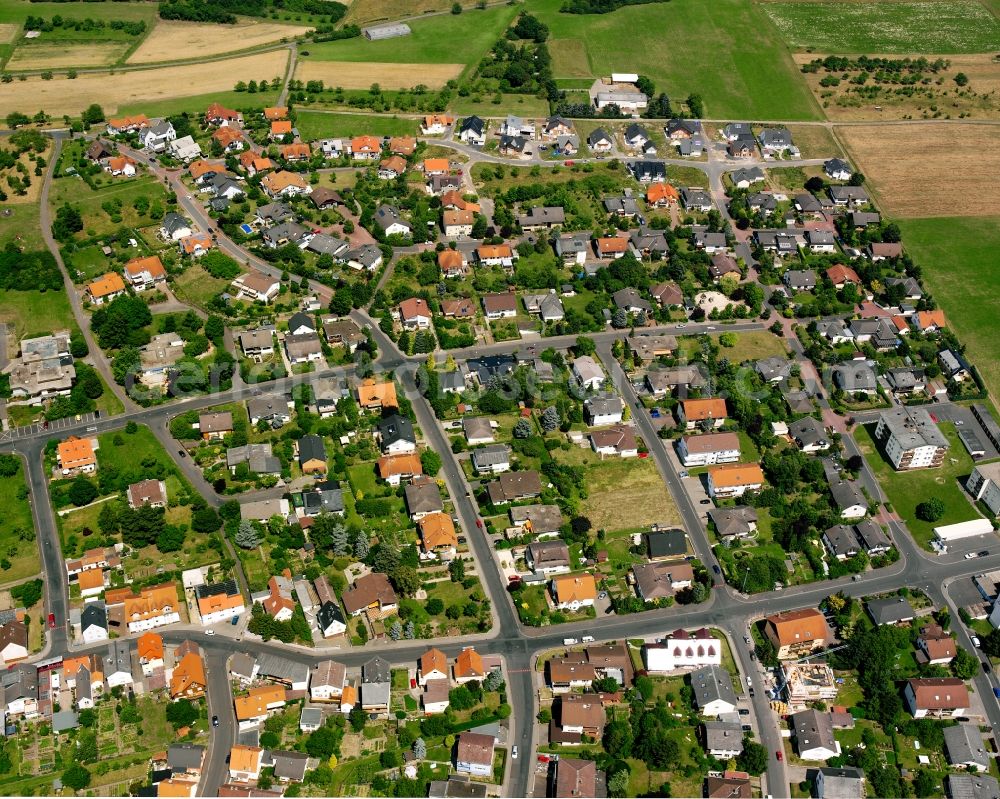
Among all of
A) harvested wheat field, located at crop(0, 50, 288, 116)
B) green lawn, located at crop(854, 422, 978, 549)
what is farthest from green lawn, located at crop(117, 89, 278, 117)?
green lawn, located at crop(854, 422, 978, 549)

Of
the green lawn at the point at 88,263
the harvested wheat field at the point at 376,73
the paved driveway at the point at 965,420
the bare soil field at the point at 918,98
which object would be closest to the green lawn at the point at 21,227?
the green lawn at the point at 88,263

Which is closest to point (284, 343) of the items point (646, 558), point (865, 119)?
point (646, 558)

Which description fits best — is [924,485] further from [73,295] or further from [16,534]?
[73,295]

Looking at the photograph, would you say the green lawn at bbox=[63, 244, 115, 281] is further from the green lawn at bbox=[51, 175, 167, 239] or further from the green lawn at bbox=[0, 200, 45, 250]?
the green lawn at bbox=[0, 200, 45, 250]

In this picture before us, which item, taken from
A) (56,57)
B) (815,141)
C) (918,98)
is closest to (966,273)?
(815,141)

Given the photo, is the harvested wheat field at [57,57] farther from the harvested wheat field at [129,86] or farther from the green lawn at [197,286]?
the green lawn at [197,286]

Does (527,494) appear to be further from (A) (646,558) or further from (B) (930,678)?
(B) (930,678)
